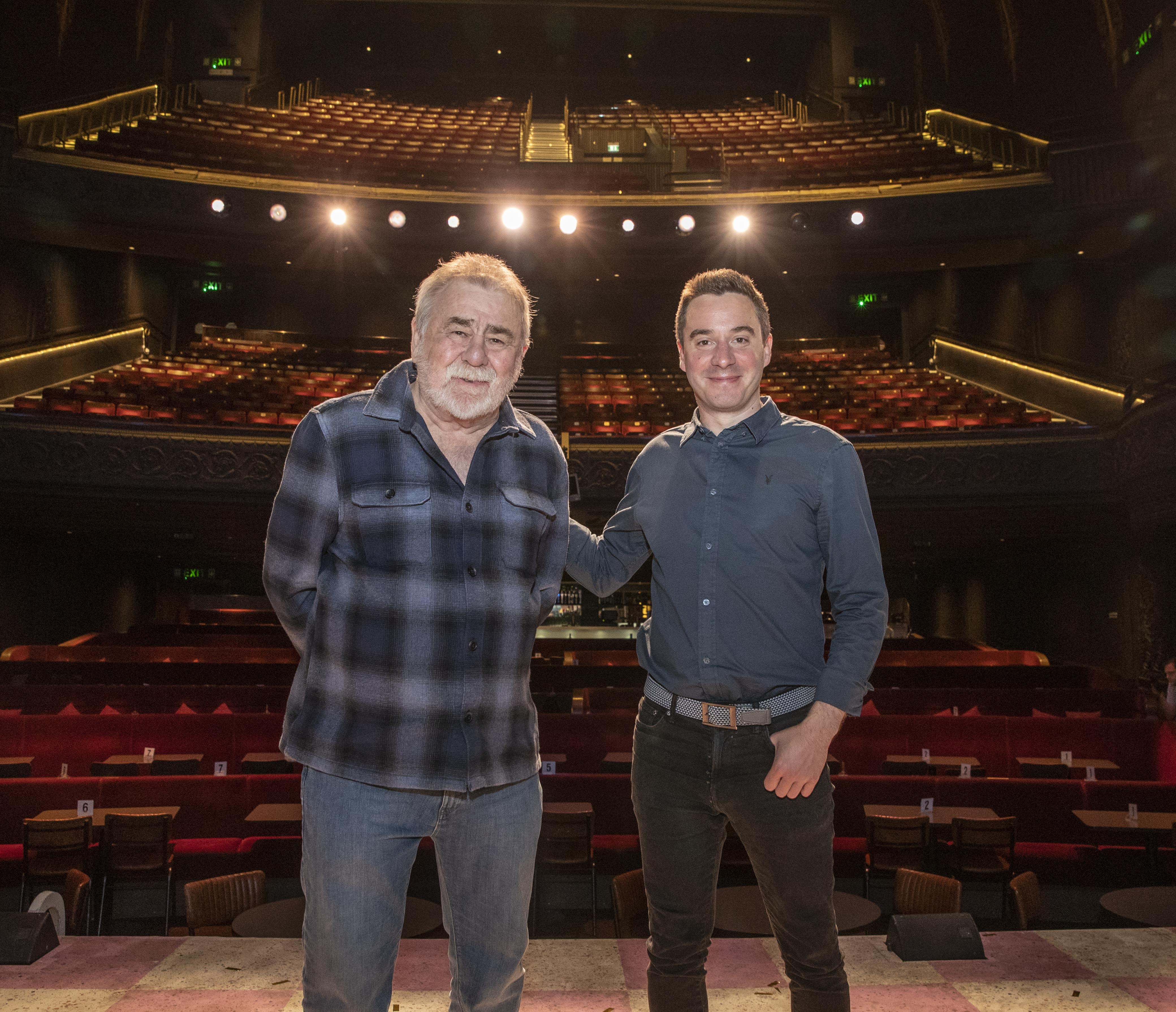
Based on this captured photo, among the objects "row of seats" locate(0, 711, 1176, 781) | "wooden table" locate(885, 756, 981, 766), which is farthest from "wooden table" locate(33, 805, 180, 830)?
"wooden table" locate(885, 756, 981, 766)

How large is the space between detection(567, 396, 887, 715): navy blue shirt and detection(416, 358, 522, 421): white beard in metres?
0.41

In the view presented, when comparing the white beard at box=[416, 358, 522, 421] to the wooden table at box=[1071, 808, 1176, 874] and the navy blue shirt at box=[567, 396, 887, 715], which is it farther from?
the wooden table at box=[1071, 808, 1176, 874]

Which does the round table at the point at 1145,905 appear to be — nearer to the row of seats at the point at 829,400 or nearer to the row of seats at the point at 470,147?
the row of seats at the point at 829,400

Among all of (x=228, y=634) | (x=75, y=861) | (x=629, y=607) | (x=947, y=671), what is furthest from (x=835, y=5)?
(x=75, y=861)

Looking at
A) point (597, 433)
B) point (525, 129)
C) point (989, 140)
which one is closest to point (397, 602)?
point (597, 433)

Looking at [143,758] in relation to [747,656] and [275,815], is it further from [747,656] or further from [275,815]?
[747,656]

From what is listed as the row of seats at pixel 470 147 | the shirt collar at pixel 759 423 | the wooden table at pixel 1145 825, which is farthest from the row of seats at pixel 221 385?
the shirt collar at pixel 759 423

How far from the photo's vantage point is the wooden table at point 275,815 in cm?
588

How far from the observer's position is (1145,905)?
4230 millimetres

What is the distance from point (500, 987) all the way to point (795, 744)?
722 millimetres

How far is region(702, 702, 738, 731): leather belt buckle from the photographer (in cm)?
185

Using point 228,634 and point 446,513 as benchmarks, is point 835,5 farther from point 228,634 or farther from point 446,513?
point 446,513

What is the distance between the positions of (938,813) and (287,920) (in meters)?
4.37

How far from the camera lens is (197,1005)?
2.48m
